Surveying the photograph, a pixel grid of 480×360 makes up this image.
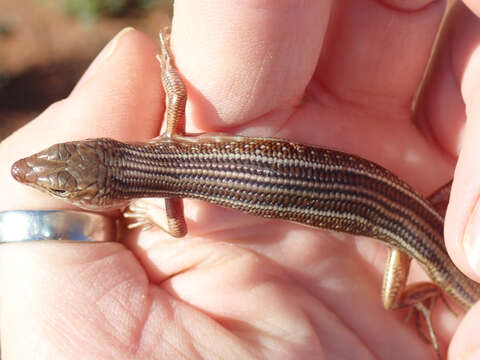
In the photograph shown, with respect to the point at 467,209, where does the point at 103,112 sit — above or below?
above

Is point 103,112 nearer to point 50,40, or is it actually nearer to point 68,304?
point 68,304

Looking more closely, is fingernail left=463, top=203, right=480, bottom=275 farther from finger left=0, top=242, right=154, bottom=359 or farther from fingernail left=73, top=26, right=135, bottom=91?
fingernail left=73, top=26, right=135, bottom=91

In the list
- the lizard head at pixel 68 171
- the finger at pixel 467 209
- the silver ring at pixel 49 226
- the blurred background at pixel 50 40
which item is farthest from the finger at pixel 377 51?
the blurred background at pixel 50 40

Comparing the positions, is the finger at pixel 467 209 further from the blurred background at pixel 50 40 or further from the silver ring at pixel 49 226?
the blurred background at pixel 50 40

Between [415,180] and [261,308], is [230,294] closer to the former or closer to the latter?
[261,308]

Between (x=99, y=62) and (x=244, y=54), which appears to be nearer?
(x=244, y=54)

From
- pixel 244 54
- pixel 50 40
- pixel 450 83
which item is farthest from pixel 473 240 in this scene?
pixel 50 40
